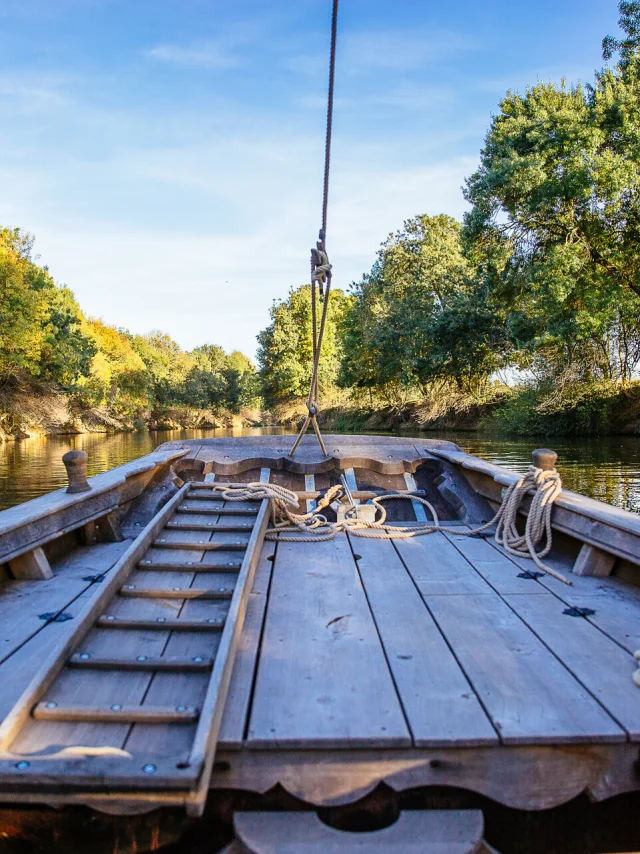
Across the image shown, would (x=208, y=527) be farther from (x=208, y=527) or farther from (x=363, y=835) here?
(x=363, y=835)

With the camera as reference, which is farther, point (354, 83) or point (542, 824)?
point (354, 83)

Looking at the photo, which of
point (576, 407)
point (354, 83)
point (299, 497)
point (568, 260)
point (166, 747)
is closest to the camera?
point (166, 747)

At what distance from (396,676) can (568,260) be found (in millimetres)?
15705

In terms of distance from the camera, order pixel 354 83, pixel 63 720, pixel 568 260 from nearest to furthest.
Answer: pixel 63 720
pixel 354 83
pixel 568 260

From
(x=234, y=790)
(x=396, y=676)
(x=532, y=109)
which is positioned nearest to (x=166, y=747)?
(x=234, y=790)

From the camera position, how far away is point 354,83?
3.03 m

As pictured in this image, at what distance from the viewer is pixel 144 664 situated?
169cm

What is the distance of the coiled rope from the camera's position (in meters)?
3.05

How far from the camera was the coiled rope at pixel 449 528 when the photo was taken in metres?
3.05

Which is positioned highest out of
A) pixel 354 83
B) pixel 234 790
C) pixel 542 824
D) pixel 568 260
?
pixel 568 260

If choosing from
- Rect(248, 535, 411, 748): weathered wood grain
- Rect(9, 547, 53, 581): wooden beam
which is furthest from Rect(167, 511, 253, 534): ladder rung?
Rect(9, 547, 53, 581): wooden beam

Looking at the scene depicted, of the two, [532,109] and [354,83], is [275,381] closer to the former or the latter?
[532,109]

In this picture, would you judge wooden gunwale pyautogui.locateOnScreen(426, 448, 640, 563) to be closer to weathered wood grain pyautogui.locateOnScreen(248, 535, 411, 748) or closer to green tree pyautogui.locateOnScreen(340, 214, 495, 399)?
weathered wood grain pyautogui.locateOnScreen(248, 535, 411, 748)

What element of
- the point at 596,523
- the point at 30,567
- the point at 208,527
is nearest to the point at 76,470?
the point at 30,567
